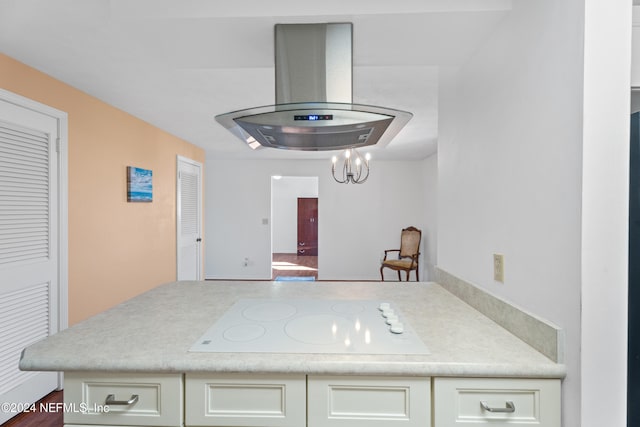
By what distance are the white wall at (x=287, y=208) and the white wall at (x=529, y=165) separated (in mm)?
7740

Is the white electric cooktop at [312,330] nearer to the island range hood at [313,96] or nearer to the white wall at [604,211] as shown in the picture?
the white wall at [604,211]

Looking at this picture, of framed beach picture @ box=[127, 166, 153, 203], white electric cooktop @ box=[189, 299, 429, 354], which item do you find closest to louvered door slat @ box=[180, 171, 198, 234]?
framed beach picture @ box=[127, 166, 153, 203]

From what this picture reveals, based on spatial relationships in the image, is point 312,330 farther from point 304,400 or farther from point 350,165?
point 350,165

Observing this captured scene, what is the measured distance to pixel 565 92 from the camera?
3.01 ft

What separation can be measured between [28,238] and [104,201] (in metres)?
0.78

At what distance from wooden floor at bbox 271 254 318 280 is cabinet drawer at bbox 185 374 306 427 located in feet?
17.0

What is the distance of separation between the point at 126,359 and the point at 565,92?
147 cm

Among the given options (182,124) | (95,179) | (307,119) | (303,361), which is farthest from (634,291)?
(182,124)

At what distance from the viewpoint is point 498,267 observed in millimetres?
1267

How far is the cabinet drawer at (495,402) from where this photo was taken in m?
0.91

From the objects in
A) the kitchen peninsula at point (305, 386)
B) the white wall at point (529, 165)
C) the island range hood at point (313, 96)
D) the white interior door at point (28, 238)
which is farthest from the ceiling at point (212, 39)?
the kitchen peninsula at point (305, 386)

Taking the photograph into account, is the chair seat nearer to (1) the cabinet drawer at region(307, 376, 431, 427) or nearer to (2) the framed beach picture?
(2) the framed beach picture

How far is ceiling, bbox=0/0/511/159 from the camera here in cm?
131

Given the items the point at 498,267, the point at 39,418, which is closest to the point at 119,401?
the point at 498,267
